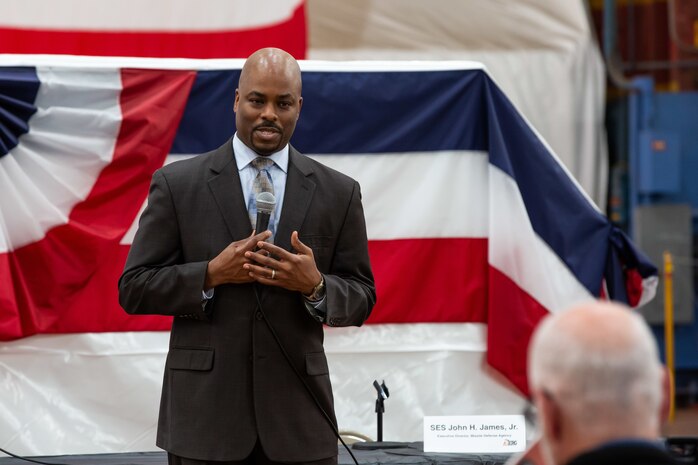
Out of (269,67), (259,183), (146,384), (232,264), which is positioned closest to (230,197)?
(259,183)

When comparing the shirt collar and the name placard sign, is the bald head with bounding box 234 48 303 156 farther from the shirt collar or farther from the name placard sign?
the name placard sign

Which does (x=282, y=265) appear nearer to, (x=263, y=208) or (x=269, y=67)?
(x=263, y=208)

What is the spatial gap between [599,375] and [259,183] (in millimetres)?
1221

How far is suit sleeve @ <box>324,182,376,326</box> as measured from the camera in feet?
7.14

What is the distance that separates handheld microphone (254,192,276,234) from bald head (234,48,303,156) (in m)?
0.17

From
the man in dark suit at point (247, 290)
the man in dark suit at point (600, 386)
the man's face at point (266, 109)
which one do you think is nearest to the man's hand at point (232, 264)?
the man in dark suit at point (247, 290)

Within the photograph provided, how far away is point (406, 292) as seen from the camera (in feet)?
12.3

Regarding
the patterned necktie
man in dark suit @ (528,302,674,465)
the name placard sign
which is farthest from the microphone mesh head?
the name placard sign

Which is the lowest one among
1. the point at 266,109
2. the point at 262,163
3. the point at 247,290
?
the point at 247,290

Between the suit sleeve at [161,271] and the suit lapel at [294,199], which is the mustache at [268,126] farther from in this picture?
the suit sleeve at [161,271]

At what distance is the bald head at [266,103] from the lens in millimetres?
2174

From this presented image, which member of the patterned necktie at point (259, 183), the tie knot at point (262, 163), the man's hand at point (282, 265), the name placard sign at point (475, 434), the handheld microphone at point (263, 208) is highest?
the tie knot at point (262, 163)

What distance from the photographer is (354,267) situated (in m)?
2.25

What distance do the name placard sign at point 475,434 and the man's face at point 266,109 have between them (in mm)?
1106
